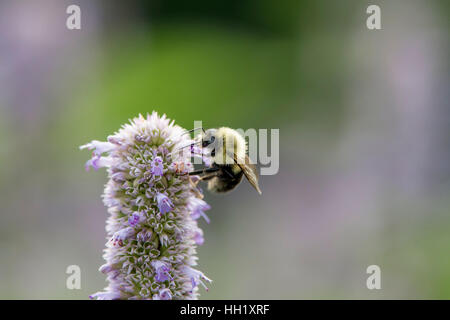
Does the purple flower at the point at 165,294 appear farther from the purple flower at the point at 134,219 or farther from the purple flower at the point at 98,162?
the purple flower at the point at 98,162

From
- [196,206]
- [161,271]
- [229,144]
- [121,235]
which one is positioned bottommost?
[161,271]

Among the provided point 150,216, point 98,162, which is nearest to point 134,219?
point 150,216

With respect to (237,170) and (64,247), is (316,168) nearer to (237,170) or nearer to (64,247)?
(64,247)

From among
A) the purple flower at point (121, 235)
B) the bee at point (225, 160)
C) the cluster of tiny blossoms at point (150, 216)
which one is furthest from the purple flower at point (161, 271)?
the bee at point (225, 160)

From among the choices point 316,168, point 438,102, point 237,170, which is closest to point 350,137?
point 316,168

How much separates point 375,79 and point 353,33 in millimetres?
1027

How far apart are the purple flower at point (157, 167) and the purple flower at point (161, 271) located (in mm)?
448

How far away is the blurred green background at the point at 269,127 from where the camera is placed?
6266 mm

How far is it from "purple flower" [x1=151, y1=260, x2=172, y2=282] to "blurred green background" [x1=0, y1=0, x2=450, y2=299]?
3.41 meters

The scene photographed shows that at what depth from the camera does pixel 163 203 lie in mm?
2584

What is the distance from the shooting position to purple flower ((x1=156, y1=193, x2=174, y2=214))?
2.55m

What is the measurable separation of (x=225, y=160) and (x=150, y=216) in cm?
101

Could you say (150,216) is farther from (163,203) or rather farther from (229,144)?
(229,144)

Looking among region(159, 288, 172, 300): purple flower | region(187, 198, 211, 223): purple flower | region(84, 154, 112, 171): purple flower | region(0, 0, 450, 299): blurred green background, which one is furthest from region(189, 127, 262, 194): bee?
region(0, 0, 450, 299): blurred green background
